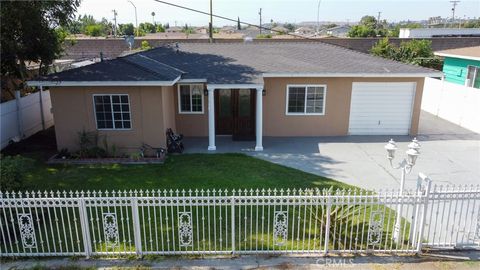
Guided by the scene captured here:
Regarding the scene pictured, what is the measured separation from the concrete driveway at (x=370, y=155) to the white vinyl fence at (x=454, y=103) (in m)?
0.51

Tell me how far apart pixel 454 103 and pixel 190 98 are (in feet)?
37.9

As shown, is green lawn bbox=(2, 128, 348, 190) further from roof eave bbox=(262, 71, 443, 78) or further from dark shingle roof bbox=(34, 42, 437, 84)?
roof eave bbox=(262, 71, 443, 78)

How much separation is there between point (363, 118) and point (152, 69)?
8277 millimetres

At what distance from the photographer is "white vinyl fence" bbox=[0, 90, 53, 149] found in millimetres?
13500

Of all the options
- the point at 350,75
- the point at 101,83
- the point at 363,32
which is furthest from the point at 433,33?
the point at 101,83

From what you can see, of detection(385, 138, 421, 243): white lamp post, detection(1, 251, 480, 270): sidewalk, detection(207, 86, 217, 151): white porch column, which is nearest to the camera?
detection(1, 251, 480, 270): sidewalk

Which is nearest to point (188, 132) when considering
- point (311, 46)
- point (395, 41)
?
point (311, 46)

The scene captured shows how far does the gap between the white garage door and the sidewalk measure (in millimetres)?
8722

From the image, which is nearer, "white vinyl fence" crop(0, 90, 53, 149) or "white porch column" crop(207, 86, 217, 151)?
"white porch column" crop(207, 86, 217, 151)

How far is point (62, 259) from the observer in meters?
6.91

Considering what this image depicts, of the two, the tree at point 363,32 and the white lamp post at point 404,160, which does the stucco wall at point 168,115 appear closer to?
the white lamp post at point 404,160

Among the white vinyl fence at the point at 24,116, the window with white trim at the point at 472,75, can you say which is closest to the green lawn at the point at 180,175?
the white vinyl fence at the point at 24,116

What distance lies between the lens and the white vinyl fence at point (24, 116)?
13500 millimetres

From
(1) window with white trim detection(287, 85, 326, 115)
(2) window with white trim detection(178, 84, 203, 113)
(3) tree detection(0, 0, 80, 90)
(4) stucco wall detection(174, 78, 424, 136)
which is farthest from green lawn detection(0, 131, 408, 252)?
(1) window with white trim detection(287, 85, 326, 115)
